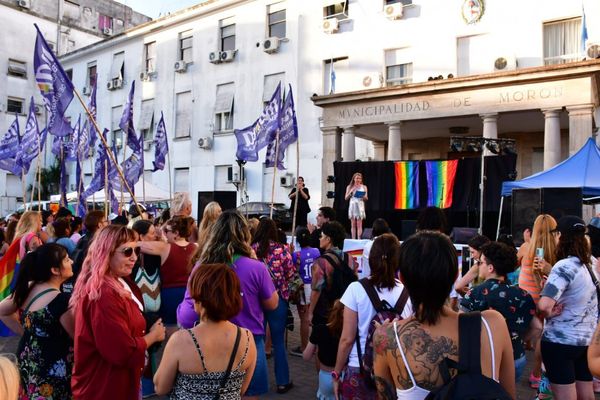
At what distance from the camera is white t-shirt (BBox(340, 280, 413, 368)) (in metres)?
3.49

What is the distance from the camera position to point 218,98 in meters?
28.4

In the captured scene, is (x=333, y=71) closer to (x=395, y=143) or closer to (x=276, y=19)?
(x=276, y=19)

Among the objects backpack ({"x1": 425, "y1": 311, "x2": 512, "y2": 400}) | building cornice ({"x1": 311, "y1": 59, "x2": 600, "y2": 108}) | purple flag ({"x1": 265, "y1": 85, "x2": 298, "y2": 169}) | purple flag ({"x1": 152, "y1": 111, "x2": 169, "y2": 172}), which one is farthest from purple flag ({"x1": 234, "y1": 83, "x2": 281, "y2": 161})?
backpack ({"x1": 425, "y1": 311, "x2": 512, "y2": 400})

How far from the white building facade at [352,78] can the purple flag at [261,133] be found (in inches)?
66.3

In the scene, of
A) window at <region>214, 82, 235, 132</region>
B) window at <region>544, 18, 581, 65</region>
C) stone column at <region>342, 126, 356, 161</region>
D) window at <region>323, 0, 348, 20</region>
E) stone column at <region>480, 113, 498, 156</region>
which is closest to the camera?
stone column at <region>480, 113, 498, 156</region>

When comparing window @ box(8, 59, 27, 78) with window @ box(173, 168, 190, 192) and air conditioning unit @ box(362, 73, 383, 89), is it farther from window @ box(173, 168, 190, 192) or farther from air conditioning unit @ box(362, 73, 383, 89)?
air conditioning unit @ box(362, 73, 383, 89)

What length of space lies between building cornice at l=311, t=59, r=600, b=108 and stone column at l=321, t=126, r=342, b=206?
102 centimetres

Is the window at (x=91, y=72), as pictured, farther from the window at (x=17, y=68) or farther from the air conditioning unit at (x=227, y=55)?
the air conditioning unit at (x=227, y=55)

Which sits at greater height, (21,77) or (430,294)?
(21,77)

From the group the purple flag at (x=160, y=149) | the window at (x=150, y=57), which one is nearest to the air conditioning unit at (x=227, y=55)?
the window at (x=150, y=57)

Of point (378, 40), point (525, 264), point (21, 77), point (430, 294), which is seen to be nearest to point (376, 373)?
point (430, 294)

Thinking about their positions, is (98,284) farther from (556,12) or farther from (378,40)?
(378,40)

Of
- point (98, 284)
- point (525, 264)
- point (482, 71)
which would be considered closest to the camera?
point (98, 284)

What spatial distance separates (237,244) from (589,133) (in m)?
14.9
